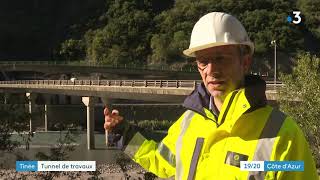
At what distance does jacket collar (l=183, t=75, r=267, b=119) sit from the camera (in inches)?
105

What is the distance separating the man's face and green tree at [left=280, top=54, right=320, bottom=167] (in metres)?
10.6

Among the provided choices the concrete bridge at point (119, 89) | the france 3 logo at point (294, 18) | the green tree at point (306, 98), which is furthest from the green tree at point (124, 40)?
the green tree at point (306, 98)

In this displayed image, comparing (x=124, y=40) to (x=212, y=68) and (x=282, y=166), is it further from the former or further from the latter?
(x=282, y=166)

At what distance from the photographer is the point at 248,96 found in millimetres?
2650

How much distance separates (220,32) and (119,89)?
4352 cm

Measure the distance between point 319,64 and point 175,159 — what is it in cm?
1446

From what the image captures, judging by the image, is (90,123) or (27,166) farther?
(90,123)

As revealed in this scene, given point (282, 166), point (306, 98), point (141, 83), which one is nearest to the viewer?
point (282, 166)

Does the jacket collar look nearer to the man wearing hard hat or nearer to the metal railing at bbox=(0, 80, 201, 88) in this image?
the man wearing hard hat

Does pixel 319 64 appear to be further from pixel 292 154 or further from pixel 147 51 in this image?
pixel 147 51
